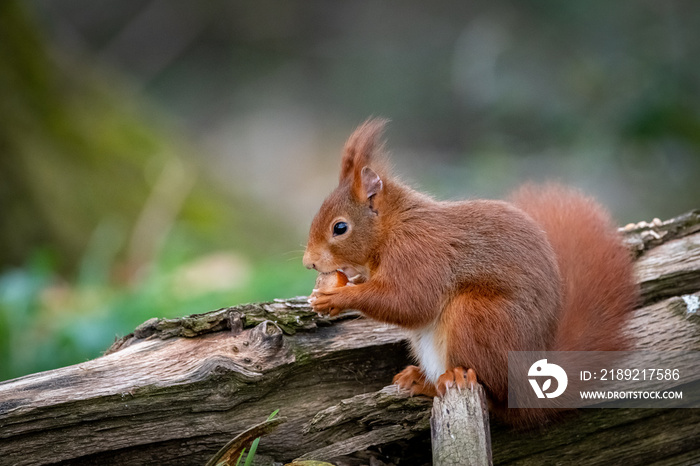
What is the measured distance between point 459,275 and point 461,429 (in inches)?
16.6

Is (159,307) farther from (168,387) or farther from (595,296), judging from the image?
(595,296)

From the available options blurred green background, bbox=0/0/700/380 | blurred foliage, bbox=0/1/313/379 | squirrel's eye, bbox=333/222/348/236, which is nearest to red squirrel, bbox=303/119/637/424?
squirrel's eye, bbox=333/222/348/236

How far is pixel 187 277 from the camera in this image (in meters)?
3.84

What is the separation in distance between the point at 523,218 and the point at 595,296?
1.11ft

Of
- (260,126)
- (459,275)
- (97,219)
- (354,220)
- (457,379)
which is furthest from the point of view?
(260,126)

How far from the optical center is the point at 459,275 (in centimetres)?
184

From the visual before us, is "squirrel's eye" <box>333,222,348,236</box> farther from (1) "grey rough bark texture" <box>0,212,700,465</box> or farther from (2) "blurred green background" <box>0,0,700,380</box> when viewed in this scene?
(2) "blurred green background" <box>0,0,700,380</box>

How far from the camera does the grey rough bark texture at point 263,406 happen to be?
173 cm

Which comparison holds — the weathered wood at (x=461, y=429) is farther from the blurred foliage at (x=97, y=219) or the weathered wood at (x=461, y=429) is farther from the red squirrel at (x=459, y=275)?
the blurred foliage at (x=97, y=219)

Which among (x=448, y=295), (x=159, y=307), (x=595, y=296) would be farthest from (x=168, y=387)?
(x=159, y=307)

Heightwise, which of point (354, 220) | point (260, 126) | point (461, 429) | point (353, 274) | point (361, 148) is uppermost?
point (260, 126)

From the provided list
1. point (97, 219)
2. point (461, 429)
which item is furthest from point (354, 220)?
point (97, 219)

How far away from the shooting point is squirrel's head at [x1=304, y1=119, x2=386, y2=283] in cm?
200

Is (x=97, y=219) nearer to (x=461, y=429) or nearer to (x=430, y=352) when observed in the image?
(x=430, y=352)
